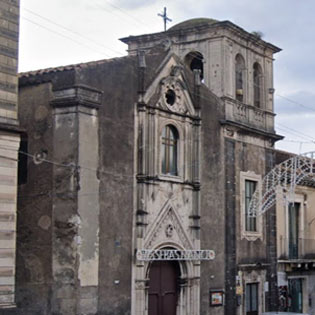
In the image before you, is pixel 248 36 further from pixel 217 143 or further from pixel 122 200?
pixel 122 200

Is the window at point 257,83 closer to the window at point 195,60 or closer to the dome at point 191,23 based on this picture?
the window at point 195,60

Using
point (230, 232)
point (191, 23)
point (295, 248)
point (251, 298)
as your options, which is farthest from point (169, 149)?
point (295, 248)

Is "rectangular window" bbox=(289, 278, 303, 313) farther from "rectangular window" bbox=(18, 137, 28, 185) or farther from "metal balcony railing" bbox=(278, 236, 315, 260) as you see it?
"rectangular window" bbox=(18, 137, 28, 185)

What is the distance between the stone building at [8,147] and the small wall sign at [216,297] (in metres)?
9.52

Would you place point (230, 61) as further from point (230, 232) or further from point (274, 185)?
point (230, 232)

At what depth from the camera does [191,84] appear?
25.7 metres

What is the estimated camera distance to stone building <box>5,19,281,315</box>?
20688 mm

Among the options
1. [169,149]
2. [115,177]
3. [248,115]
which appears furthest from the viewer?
[248,115]

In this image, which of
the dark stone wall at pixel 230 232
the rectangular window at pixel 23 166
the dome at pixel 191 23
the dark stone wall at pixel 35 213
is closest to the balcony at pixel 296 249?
the dark stone wall at pixel 230 232

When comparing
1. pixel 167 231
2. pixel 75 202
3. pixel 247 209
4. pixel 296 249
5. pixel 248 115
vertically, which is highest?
pixel 248 115

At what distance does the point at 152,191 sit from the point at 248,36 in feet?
29.2

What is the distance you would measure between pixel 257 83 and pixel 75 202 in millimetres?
12439

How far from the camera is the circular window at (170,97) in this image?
80.7ft

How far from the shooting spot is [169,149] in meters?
24.5
